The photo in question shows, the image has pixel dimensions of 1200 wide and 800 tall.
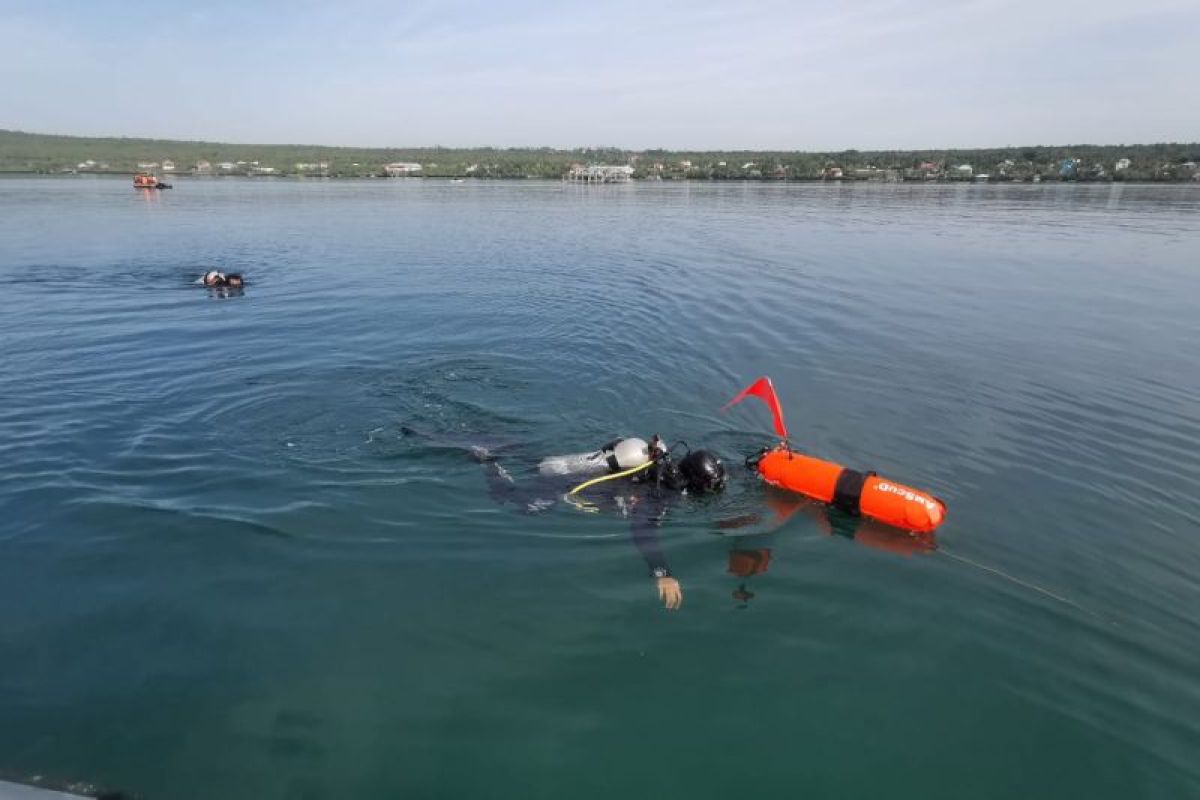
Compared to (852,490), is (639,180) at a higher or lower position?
higher

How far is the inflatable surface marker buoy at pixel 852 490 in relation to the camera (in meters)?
7.59

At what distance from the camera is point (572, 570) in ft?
23.7

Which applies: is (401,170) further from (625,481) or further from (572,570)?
(572,570)

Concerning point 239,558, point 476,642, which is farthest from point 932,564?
point 239,558

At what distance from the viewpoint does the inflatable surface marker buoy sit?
7586 millimetres

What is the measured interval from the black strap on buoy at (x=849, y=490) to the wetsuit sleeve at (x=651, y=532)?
6.93 ft

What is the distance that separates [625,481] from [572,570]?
73.4 inches

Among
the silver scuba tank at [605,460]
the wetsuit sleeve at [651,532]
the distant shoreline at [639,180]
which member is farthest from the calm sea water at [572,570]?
the distant shoreline at [639,180]

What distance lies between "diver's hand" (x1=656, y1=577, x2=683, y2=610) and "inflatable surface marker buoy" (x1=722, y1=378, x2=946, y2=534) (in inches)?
105

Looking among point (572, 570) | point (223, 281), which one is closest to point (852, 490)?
point (572, 570)

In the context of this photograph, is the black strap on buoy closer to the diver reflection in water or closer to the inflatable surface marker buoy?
the inflatable surface marker buoy

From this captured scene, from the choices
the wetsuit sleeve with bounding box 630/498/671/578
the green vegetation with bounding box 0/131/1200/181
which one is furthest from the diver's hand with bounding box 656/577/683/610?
the green vegetation with bounding box 0/131/1200/181

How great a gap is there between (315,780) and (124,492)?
592cm

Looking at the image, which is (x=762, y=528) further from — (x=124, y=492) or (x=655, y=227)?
(x=655, y=227)
